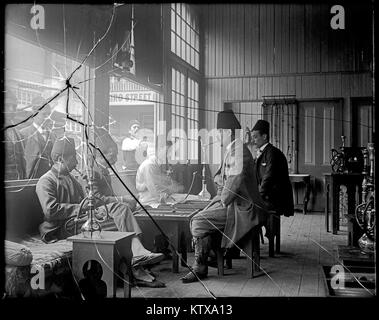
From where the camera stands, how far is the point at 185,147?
1929mm

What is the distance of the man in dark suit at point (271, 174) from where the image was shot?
1.95 m

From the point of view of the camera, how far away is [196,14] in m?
1.92

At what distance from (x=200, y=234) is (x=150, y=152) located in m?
0.45

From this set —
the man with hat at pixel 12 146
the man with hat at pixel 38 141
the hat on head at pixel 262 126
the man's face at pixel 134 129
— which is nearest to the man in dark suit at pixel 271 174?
the hat on head at pixel 262 126

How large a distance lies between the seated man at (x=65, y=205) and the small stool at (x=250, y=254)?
0.89 ft

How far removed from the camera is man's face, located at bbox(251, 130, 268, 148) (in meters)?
1.94

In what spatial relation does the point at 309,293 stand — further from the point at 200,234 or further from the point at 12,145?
the point at 12,145

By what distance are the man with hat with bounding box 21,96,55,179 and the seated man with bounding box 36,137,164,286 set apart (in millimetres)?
28

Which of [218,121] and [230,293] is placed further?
[218,121]

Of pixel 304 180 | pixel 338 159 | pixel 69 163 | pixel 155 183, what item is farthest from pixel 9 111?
pixel 338 159

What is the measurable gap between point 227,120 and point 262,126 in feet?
0.50

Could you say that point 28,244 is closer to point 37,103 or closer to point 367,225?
point 37,103

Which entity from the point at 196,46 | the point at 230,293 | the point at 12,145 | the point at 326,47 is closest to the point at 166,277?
the point at 230,293

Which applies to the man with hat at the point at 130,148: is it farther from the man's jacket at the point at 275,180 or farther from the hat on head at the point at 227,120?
the man's jacket at the point at 275,180
